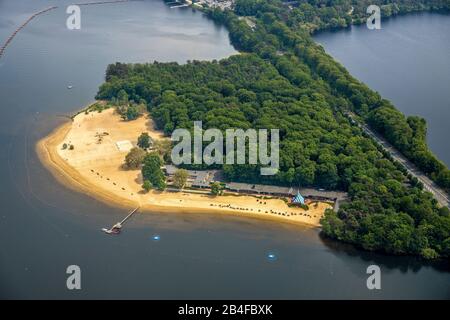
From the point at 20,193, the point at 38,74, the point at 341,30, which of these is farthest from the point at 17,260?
the point at 341,30

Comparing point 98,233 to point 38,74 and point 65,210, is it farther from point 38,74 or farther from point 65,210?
point 38,74

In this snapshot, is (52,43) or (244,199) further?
(52,43)

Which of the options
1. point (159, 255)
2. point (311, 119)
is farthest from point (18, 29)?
point (159, 255)

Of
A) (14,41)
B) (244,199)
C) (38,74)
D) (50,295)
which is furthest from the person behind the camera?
(14,41)

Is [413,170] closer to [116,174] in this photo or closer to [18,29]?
[116,174]

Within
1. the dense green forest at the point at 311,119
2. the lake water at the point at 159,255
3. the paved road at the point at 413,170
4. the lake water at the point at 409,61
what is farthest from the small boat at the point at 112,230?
the lake water at the point at 409,61

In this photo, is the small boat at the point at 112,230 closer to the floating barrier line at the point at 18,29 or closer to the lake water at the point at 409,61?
the lake water at the point at 409,61
